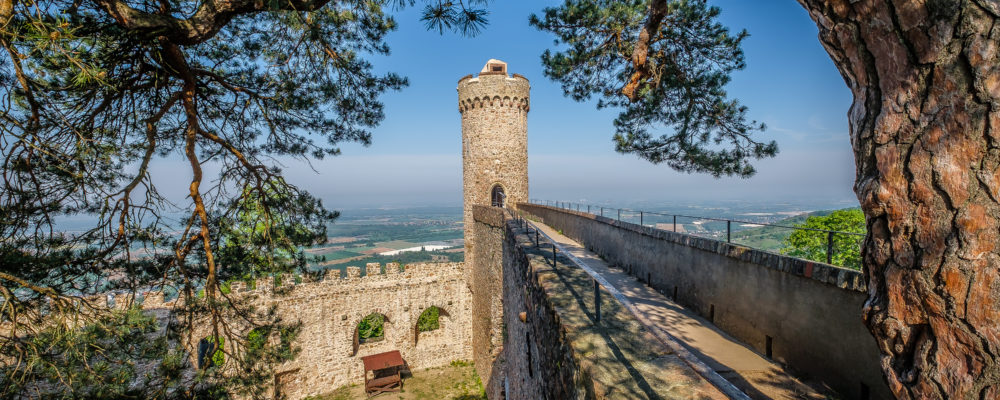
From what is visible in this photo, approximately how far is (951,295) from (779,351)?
252 centimetres

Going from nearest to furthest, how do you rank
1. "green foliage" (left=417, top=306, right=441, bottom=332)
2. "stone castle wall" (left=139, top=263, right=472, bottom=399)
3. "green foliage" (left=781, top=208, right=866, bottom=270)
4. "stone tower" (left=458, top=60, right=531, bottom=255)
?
"green foliage" (left=781, top=208, right=866, bottom=270), "stone castle wall" (left=139, top=263, right=472, bottom=399), "stone tower" (left=458, top=60, right=531, bottom=255), "green foliage" (left=417, top=306, right=441, bottom=332)

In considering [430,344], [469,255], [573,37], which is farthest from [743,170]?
[430,344]

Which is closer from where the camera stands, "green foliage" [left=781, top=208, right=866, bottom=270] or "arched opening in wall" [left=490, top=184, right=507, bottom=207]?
"green foliage" [left=781, top=208, right=866, bottom=270]

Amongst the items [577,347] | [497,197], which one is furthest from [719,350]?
[497,197]

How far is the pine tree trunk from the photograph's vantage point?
1.59 metres

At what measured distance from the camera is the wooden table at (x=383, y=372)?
45.9 feet

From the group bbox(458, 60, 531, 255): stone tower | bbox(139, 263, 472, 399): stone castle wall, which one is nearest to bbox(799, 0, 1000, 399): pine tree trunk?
bbox(139, 263, 472, 399): stone castle wall

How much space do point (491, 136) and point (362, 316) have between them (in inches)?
333

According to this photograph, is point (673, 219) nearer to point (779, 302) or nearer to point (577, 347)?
point (779, 302)

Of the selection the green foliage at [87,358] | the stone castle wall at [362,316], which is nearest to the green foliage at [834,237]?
the stone castle wall at [362,316]

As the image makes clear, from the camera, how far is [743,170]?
23.3ft

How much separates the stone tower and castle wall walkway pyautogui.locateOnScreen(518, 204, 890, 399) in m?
10.9

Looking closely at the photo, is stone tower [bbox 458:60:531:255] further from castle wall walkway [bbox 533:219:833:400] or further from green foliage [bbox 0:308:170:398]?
green foliage [bbox 0:308:170:398]

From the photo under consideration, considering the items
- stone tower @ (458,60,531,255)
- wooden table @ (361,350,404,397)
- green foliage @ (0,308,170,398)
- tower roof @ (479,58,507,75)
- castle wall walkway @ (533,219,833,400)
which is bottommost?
wooden table @ (361,350,404,397)
